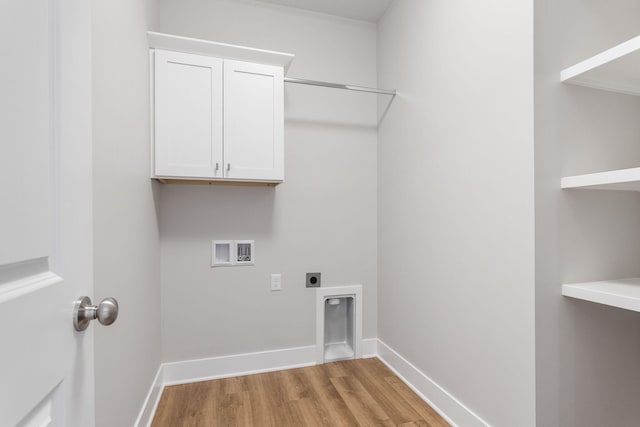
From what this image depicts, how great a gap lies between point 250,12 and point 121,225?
186 cm

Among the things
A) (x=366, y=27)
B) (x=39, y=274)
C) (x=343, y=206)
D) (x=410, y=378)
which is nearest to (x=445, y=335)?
(x=410, y=378)

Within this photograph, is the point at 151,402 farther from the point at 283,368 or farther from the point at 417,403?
the point at 417,403

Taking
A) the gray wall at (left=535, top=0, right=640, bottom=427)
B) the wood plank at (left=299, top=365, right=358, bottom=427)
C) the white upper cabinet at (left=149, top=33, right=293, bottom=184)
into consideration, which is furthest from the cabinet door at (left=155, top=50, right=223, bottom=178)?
the gray wall at (left=535, top=0, right=640, bottom=427)

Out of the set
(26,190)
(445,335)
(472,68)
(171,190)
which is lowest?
(445,335)

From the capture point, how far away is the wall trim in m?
1.71

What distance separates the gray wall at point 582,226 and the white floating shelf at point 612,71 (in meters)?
0.04

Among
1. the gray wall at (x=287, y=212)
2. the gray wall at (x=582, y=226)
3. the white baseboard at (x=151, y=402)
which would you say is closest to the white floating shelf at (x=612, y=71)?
the gray wall at (x=582, y=226)

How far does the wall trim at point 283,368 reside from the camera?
171 cm

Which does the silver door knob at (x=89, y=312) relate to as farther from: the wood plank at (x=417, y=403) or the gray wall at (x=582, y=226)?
the wood plank at (x=417, y=403)

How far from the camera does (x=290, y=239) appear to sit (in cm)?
242

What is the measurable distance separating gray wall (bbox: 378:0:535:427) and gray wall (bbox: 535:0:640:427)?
61 millimetres

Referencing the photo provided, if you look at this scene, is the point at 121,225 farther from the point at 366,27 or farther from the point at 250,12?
the point at 366,27

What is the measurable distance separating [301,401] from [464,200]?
60.6 inches

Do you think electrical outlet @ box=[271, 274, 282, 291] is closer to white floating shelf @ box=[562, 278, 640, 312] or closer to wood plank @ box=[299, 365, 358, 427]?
wood plank @ box=[299, 365, 358, 427]
